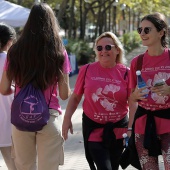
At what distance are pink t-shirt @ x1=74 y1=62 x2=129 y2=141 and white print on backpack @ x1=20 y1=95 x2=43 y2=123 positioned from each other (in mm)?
742

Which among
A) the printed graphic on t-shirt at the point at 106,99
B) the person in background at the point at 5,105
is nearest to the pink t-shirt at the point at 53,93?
the printed graphic on t-shirt at the point at 106,99

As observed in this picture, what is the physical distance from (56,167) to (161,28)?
4.50ft

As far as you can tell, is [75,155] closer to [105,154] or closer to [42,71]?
[105,154]

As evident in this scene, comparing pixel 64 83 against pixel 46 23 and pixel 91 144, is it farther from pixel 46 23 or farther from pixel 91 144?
pixel 91 144

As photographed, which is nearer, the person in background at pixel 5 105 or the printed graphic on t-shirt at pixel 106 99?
the printed graphic on t-shirt at pixel 106 99

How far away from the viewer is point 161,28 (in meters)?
4.09

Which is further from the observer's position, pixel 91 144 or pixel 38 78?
pixel 91 144

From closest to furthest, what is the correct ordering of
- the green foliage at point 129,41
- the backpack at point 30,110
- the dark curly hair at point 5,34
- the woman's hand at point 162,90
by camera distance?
the woman's hand at point 162,90 → the backpack at point 30,110 → the dark curly hair at point 5,34 → the green foliage at point 129,41

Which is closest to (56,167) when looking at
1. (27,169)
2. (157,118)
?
(27,169)

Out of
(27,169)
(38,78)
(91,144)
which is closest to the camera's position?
(38,78)

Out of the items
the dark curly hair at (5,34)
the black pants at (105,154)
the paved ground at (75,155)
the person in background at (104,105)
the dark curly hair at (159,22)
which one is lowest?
the paved ground at (75,155)

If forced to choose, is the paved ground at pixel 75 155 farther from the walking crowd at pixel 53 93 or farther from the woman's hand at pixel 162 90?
the woman's hand at pixel 162 90

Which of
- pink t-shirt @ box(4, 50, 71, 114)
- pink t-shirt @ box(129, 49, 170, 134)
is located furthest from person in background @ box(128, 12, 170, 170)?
pink t-shirt @ box(4, 50, 71, 114)

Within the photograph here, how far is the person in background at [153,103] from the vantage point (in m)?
3.97
